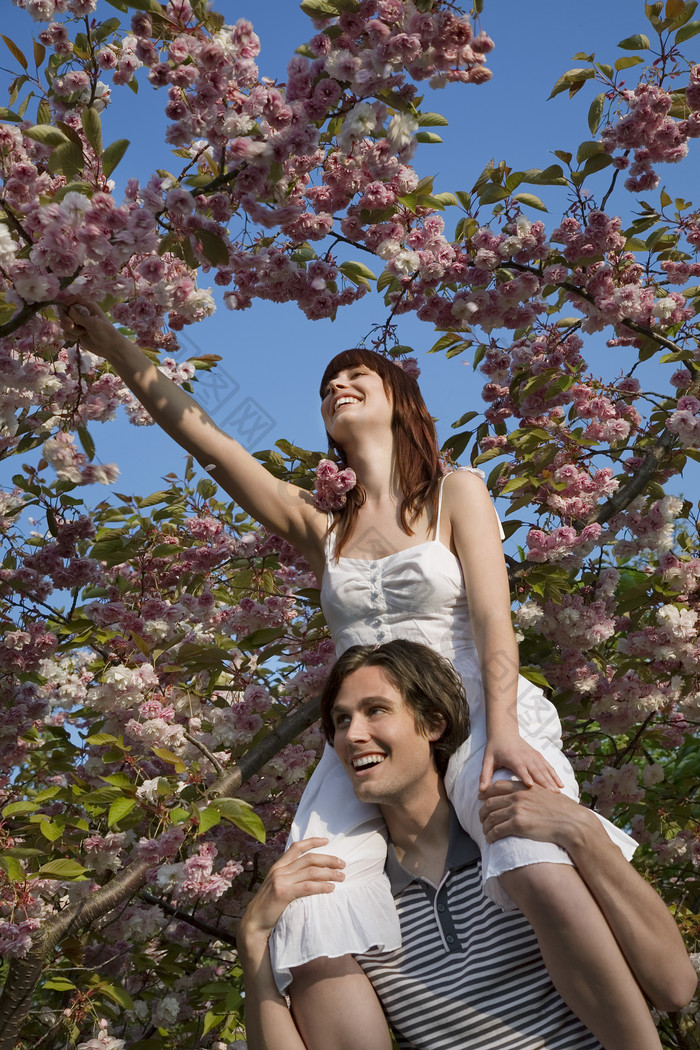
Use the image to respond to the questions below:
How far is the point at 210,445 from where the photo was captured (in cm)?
265

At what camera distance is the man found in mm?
1773

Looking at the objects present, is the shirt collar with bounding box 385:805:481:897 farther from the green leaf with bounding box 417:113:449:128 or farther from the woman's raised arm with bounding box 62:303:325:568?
the green leaf with bounding box 417:113:449:128

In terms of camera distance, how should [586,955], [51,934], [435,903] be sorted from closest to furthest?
[586,955] < [435,903] < [51,934]

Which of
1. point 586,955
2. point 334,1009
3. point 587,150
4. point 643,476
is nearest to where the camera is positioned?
point 586,955

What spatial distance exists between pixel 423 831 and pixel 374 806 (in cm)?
12

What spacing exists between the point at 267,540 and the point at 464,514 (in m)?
1.14

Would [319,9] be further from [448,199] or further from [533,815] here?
[533,815]

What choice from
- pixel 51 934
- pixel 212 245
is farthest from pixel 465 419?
pixel 51 934

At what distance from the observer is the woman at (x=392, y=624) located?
5.77 feet

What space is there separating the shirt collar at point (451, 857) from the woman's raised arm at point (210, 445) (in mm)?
871

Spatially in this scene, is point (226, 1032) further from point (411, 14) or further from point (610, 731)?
point (411, 14)

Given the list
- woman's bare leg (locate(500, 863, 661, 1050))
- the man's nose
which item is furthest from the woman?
the man's nose

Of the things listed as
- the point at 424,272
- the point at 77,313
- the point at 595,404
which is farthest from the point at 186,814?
the point at 595,404

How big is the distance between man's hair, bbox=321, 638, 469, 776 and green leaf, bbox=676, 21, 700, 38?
8.13 feet
